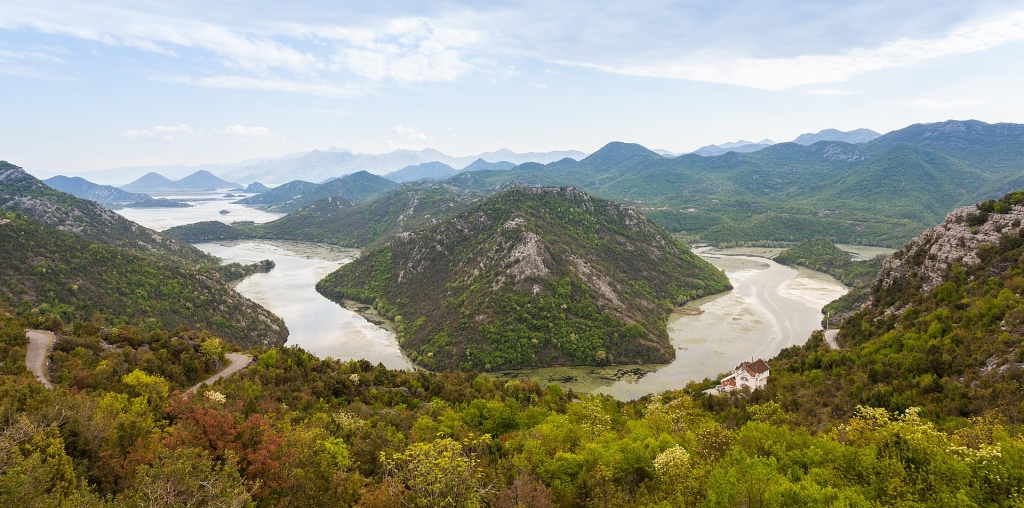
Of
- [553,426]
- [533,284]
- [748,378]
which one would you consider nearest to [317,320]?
[533,284]

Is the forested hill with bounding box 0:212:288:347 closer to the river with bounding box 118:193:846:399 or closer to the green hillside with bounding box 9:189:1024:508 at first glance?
the river with bounding box 118:193:846:399

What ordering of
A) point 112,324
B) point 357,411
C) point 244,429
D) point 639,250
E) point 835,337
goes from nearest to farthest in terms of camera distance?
point 244,429 < point 357,411 < point 835,337 < point 112,324 < point 639,250

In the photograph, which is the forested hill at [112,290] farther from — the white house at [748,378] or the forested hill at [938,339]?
the forested hill at [938,339]

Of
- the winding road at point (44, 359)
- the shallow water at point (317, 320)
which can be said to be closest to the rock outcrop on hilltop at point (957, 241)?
the shallow water at point (317, 320)

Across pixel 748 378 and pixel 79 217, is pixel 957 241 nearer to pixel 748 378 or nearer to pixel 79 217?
pixel 748 378

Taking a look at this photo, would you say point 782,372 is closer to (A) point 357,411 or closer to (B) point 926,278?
(B) point 926,278

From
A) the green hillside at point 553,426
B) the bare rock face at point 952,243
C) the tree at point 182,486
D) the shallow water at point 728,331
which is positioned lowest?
the shallow water at point 728,331

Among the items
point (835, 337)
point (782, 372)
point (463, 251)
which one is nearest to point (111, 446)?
point (782, 372)
